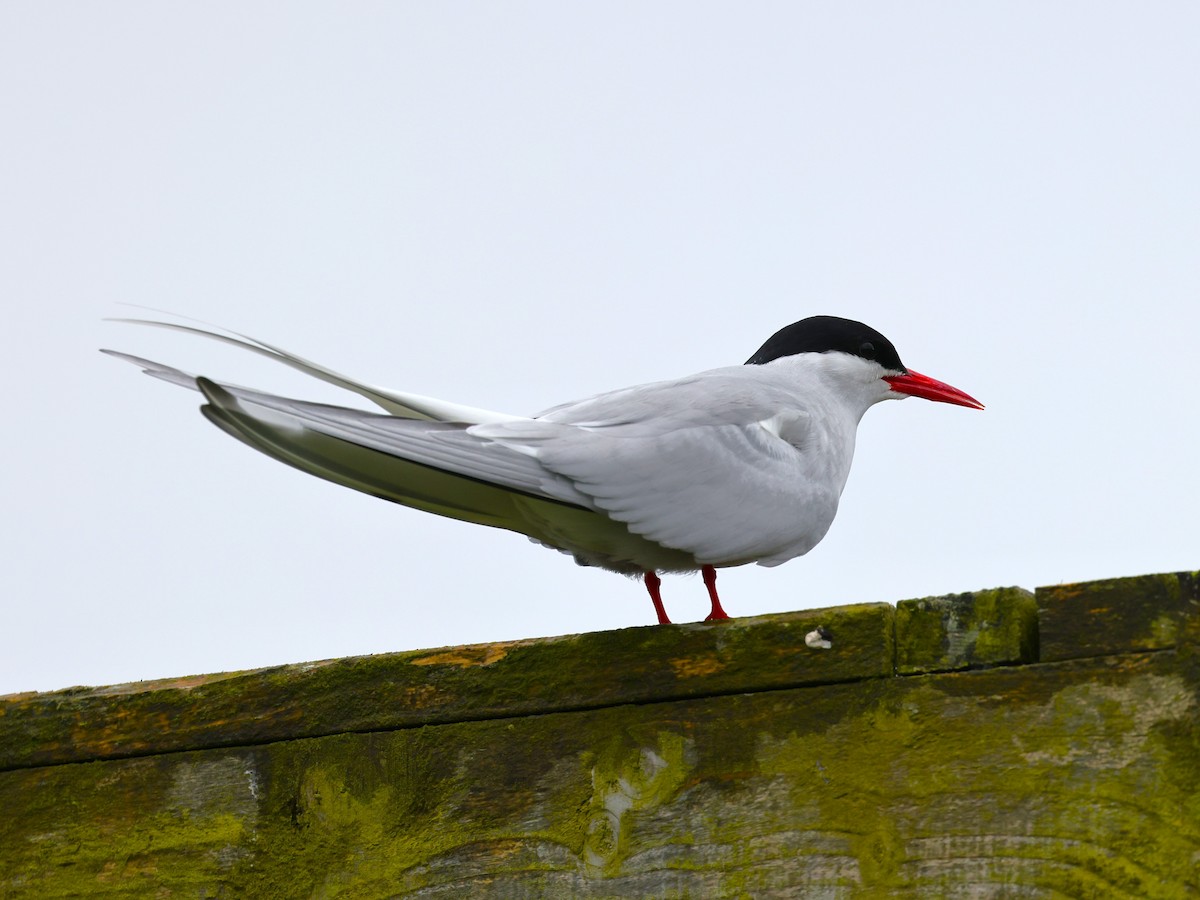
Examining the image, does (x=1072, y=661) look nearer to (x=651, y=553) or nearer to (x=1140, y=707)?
(x=1140, y=707)

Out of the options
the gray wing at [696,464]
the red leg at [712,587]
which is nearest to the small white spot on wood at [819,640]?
the gray wing at [696,464]

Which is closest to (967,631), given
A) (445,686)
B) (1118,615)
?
(1118,615)

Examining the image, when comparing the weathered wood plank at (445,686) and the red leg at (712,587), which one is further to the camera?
the red leg at (712,587)

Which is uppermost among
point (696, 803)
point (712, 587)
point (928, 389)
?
point (928, 389)

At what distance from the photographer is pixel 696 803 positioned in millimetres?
2141

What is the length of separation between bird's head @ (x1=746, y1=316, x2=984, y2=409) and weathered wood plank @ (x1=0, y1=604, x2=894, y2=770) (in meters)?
1.94

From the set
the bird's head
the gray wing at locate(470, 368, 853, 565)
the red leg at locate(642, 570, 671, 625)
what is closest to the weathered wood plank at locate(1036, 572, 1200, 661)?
the gray wing at locate(470, 368, 853, 565)

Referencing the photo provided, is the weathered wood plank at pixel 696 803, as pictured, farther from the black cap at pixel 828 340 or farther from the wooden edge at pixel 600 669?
the black cap at pixel 828 340

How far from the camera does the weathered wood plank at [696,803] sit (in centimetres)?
191

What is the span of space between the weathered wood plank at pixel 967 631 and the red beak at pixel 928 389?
7.39 ft

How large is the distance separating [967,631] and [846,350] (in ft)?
7.11

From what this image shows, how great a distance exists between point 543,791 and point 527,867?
0.37 feet

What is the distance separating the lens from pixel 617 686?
2264mm

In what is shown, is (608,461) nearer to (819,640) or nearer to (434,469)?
(434,469)
